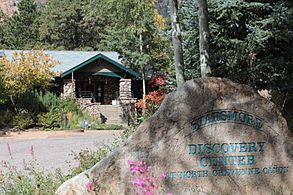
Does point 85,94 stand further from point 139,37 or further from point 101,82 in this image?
point 139,37

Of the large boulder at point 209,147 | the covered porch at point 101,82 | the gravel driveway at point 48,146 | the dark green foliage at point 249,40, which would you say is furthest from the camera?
the covered porch at point 101,82

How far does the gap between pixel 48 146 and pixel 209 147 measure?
11334 millimetres

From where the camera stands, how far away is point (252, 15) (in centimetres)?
1323

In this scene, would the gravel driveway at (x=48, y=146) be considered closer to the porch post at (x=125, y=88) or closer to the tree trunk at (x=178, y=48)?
the tree trunk at (x=178, y=48)

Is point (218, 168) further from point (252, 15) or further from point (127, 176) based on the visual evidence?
point (252, 15)

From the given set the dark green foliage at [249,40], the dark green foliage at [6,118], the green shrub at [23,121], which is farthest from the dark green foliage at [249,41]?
the dark green foliage at [6,118]

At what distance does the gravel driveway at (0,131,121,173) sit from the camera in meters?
10.8

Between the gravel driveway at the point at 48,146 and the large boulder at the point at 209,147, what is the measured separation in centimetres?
249

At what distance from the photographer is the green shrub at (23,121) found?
2111cm

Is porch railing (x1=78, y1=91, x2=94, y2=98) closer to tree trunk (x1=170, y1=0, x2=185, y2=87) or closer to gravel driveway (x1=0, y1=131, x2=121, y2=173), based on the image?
gravel driveway (x1=0, y1=131, x2=121, y2=173)

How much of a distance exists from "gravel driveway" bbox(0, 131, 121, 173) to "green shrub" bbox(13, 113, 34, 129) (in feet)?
4.17

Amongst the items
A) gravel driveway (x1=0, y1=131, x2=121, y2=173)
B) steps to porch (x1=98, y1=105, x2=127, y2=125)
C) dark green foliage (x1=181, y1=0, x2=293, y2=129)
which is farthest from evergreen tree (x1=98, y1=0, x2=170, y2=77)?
dark green foliage (x1=181, y1=0, x2=293, y2=129)

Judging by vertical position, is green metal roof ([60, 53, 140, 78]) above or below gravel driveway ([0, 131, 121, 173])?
above

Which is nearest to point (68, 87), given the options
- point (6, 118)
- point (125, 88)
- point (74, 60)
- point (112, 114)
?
point (74, 60)
